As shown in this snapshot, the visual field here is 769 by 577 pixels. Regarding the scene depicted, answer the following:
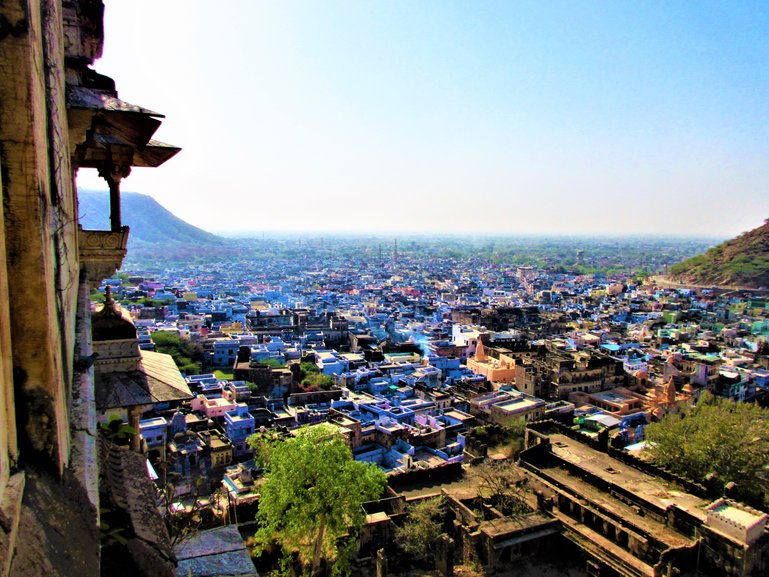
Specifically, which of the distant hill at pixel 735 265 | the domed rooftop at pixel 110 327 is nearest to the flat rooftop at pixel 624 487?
the domed rooftop at pixel 110 327

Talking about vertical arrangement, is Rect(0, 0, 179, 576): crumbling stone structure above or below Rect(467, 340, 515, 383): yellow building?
above

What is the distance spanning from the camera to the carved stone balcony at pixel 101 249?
6148 millimetres

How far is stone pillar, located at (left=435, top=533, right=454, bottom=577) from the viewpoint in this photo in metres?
12.8

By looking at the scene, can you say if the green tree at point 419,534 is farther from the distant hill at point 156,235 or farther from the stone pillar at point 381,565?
the distant hill at point 156,235

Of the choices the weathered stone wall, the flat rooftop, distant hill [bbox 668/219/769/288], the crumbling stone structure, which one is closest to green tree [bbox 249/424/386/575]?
the flat rooftop

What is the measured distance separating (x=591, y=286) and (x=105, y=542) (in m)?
91.4

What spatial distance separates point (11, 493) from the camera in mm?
2010

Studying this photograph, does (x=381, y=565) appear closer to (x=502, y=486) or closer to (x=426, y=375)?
(x=502, y=486)

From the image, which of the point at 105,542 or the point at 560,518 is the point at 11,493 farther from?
the point at 560,518

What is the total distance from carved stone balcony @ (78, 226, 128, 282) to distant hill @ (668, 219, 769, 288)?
85946 mm

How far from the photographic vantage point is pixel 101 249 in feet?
20.7

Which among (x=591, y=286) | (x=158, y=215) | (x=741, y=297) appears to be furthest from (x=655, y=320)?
(x=158, y=215)

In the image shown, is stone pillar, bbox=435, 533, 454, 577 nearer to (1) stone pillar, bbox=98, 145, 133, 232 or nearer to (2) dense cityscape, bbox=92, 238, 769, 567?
(2) dense cityscape, bbox=92, 238, 769, 567

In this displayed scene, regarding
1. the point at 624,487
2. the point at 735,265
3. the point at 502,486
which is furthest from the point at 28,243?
the point at 735,265
